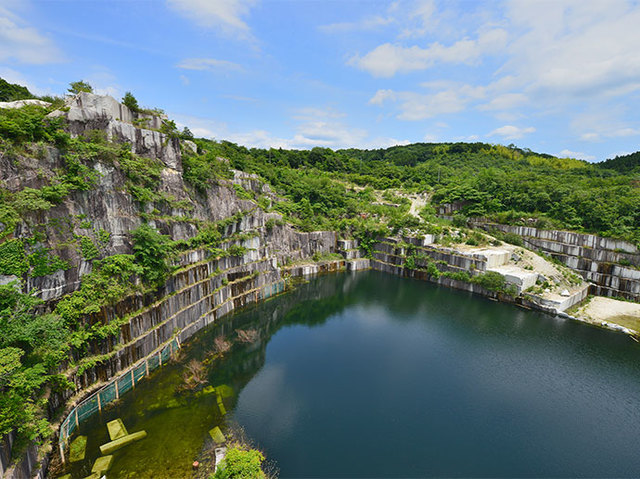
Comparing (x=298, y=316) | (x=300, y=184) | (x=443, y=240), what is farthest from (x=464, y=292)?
(x=300, y=184)

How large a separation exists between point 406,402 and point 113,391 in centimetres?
1920

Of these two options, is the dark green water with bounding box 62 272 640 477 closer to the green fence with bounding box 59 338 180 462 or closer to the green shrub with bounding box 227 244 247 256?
the green fence with bounding box 59 338 180 462

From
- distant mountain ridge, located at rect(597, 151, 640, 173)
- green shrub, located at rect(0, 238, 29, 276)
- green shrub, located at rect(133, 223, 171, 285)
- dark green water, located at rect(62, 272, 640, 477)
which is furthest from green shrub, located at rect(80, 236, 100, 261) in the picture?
distant mountain ridge, located at rect(597, 151, 640, 173)

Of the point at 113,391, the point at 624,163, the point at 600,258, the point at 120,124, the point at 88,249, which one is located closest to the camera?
the point at 113,391

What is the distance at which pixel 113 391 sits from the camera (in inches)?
797

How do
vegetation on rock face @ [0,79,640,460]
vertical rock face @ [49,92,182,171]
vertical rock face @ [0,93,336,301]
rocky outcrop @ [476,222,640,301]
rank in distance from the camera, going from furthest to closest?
rocky outcrop @ [476,222,640,301]
vertical rock face @ [49,92,182,171]
vertical rock face @ [0,93,336,301]
vegetation on rock face @ [0,79,640,460]

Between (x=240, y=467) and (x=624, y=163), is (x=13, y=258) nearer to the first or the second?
(x=240, y=467)

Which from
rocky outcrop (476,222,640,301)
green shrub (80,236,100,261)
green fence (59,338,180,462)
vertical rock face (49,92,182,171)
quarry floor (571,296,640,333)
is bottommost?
green fence (59,338,180,462)

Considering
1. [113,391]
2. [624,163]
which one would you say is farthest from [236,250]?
[624,163]

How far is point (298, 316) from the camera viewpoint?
3653cm

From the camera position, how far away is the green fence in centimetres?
1716

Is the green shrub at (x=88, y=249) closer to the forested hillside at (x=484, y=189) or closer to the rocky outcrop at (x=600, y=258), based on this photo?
the forested hillside at (x=484, y=189)

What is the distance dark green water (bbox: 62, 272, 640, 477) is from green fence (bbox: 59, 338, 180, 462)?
0.72 metres

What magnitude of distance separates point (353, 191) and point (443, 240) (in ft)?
91.7
